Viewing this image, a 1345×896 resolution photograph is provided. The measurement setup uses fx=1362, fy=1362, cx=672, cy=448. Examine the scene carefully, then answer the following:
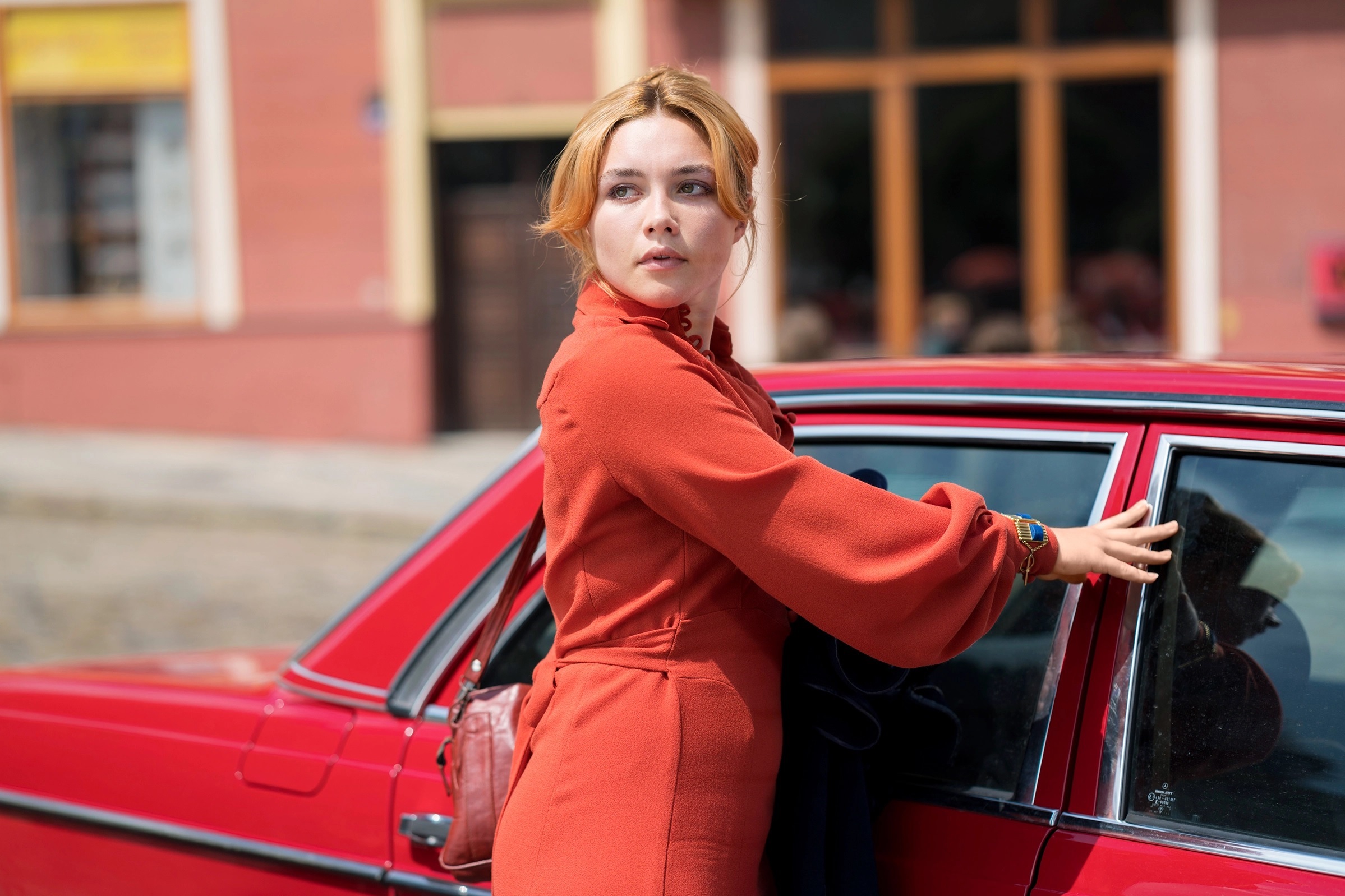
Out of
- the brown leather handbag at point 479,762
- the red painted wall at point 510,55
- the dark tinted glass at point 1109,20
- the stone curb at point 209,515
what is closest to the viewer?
the brown leather handbag at point 479,762

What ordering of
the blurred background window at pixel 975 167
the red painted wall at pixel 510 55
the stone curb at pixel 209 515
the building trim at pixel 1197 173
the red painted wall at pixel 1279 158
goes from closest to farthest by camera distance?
1. the stone curb at pixel 209 515
2. the red painted wall at pixel 1279 158
3. the building trim at pixel 1197 173
4. the blurred background window at pixel 975 167
5. the red painted wall at pixel 510 55

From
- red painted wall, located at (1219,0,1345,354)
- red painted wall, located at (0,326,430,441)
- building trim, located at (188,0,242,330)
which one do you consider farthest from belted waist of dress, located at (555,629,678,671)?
building trim, located at (188,0,242,330)

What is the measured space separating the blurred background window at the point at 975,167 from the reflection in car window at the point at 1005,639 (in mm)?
9805

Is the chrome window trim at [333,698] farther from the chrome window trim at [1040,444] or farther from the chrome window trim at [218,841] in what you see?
the chrome window trim at [1040,444]

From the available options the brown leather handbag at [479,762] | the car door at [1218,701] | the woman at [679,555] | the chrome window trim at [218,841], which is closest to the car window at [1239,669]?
the car door at [1218,701]

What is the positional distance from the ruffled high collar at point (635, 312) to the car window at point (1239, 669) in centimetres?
65

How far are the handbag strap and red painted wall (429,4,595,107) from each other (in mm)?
10855

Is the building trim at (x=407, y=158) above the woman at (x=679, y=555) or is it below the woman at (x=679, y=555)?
above

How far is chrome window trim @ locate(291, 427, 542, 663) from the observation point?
2262 mm

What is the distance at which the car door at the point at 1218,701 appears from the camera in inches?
63.2

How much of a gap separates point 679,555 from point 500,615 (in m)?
0.51

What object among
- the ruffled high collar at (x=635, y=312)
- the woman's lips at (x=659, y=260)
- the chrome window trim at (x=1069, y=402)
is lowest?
the chrome window trim at (x=1069, y=402)

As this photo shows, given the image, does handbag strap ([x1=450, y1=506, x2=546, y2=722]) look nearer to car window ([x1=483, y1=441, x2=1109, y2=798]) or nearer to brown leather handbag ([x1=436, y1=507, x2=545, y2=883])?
brown leather handbag ([x1=436, y1=507, x2=545, y2=883])

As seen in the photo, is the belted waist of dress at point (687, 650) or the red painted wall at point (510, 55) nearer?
the belted waist of dress at point (687, 650)
